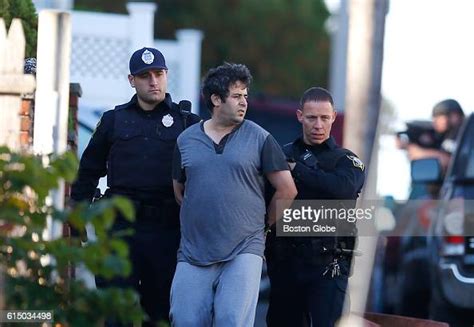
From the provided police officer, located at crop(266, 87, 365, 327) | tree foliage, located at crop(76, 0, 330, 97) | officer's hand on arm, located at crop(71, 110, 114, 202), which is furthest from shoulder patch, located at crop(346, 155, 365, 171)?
tree foliage, located at crop(76, 0, 330, 97)

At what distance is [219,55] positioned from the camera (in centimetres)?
3997

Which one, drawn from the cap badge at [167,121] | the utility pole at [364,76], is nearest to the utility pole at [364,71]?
the utility pole at [364,76]

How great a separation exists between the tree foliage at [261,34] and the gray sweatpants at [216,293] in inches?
1269

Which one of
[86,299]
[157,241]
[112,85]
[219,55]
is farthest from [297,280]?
[219,55]

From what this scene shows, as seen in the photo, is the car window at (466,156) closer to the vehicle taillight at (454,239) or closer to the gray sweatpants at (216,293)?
the vehicle taillight at (454,239)

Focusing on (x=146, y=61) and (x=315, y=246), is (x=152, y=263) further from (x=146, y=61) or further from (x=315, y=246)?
(x=146, y=61)

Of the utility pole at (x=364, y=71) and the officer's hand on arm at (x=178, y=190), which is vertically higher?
the utility pole at (x=364, y=71)

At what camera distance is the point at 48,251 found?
5.30 m

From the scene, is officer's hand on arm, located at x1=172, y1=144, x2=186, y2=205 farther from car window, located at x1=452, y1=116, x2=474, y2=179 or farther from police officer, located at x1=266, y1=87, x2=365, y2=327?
car window, located at x1=452, y1=116, x2=474, y2=179

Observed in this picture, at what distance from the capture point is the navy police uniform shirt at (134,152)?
7.77 meters

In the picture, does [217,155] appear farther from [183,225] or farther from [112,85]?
[112,85]

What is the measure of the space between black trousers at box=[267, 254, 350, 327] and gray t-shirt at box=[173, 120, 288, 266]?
1.62 ft

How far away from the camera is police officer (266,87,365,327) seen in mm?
7750
